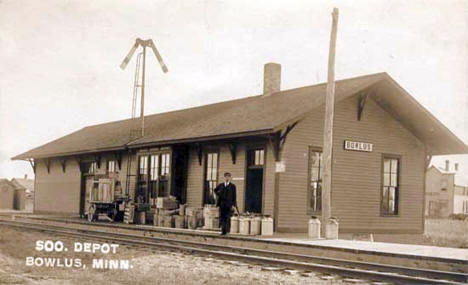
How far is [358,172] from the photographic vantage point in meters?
17.5

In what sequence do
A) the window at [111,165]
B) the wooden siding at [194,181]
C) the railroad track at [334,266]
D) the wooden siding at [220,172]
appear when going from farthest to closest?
the window at [111,165] → the wooden siding at [194,181] → the wooden siding at [220,172] → the railroad track at [334,266]

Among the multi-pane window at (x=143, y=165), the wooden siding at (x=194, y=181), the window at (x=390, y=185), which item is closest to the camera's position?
the window at (x=390, y=185)

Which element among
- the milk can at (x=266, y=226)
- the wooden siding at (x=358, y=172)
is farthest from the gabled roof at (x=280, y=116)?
the milk can at (x=266, y=226)

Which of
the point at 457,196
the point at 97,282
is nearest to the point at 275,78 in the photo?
the point at 97,282

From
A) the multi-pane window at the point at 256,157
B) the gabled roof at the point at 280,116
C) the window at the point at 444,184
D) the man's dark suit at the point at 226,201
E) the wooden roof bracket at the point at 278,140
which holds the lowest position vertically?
the man's dark suit at the point at 226,201

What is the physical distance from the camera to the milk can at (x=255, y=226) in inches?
596

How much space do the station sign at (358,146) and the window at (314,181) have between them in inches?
34.7

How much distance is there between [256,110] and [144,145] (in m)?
4.22

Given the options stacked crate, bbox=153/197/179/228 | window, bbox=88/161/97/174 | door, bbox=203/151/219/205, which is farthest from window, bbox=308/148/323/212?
window, bbox=88/161/97/174

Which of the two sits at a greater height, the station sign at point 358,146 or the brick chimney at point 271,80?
the brick chimney at point 271,80

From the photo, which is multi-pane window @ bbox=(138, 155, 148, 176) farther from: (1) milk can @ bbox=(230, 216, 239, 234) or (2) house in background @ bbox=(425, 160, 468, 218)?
(2) house in background @ bbox=(425, 160, 468, 218)

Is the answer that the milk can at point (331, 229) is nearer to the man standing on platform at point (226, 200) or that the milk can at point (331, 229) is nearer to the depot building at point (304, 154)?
the depot building at point (304, 154)

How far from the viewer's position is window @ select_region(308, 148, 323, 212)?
54.6 ft

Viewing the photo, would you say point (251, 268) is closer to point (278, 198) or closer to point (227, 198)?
point (227, 198)
